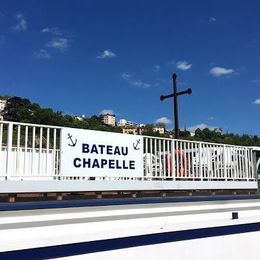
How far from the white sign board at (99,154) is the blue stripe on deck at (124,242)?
385 cm

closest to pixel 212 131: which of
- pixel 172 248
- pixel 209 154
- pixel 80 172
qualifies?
pixel 209 154

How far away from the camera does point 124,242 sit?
2.46m

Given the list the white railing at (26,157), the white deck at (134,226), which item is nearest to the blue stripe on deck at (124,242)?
the white deck at (134,226)

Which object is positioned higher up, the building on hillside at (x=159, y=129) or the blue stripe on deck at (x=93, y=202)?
the building on hillside at (x=159, y=129)

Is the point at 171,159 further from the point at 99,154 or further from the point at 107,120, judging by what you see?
the point at 107,120

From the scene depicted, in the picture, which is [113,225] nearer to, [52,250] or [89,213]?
[89,213]

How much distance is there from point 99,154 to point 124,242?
4.60m

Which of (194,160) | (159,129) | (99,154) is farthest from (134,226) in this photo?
(159,129)

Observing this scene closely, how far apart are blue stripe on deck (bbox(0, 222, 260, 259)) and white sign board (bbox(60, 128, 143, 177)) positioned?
3.85m

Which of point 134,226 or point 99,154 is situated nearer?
point 134,226

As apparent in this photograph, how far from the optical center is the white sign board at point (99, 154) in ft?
21.9

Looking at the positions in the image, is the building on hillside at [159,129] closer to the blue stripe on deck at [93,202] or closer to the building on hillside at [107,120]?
the building on hillside at [107,120]

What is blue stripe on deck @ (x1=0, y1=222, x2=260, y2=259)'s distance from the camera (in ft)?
6.72

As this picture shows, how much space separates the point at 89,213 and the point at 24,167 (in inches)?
145
